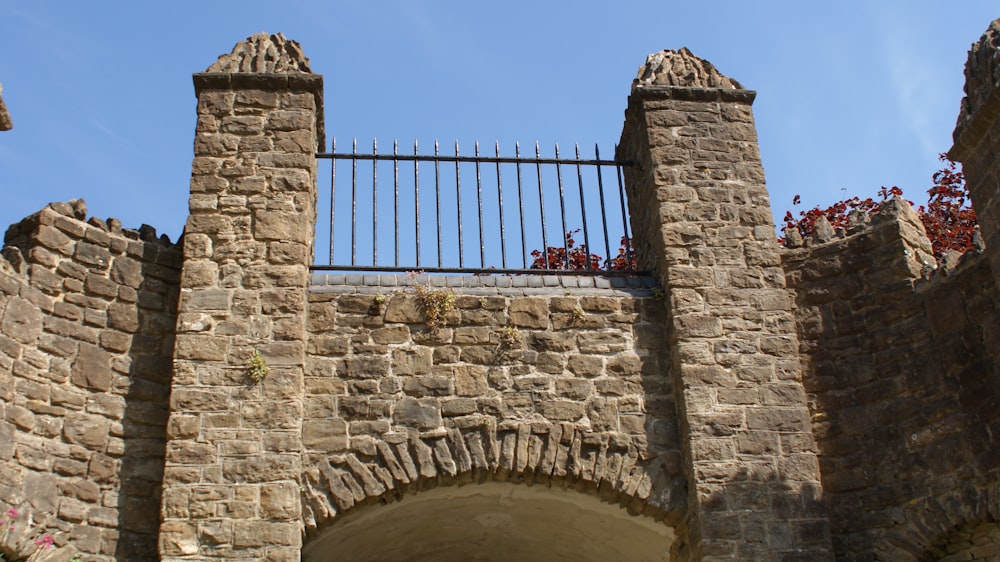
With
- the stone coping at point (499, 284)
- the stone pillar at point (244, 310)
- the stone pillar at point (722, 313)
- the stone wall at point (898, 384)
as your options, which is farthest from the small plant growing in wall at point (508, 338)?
the stone wall at point (898, 384)

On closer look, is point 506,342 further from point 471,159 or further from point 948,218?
point 948,218

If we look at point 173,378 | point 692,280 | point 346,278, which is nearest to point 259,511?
point 173,378

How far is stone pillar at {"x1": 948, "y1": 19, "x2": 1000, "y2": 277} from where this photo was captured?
6.33 metres

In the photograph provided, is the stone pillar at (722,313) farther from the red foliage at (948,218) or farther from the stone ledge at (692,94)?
the red foliage at (948,218)

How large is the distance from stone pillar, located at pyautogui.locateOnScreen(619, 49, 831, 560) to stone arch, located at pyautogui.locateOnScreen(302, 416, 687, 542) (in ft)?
0.94

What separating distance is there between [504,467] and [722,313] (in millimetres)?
1748

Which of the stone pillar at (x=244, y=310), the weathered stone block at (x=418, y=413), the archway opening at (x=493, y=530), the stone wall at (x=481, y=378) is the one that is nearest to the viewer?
the stone pillar at (x=244, y=310)

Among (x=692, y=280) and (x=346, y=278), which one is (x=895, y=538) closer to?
(x=692, y=280)

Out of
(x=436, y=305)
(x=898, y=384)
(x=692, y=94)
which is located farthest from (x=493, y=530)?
(x=692, y=94)

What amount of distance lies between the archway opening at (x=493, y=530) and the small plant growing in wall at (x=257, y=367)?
0.96 meters

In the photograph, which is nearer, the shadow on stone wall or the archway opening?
the shadow on stone wall

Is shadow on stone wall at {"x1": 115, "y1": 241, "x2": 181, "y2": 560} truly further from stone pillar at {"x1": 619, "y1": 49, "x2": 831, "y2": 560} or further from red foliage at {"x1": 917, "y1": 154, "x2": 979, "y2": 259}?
red foliage at {"x1": 917, "y1": 154, "x2": 979, "y2": 259}

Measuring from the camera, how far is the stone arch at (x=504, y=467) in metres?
6.45

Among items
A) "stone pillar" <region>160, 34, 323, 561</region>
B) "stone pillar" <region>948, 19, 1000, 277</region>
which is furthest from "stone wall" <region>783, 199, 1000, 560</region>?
"stone pillar" <region>160, 34, 323, 561</region>
